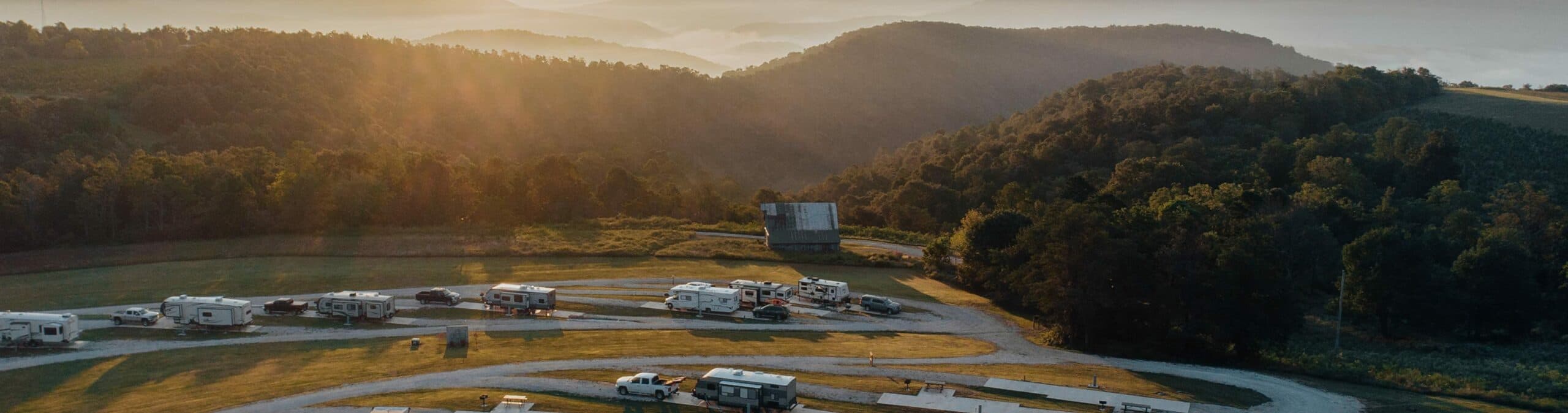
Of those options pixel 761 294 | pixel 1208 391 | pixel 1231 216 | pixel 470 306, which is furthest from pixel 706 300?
pixel 1231 216

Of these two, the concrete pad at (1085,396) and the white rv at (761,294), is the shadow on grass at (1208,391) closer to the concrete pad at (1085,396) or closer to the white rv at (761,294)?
the concrete pad at (1085,396)

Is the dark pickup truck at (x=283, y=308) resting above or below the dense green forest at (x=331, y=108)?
below

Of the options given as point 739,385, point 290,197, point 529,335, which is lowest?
point 529,335

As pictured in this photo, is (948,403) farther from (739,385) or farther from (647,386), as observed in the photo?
(647,386)

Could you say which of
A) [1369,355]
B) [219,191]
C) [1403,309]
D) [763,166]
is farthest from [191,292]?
[763,166]

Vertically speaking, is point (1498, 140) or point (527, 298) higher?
point (1498, 140)

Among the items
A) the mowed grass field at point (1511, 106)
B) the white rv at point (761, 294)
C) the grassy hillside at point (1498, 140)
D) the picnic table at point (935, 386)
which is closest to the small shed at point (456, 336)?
the white rv at point (761, 294)

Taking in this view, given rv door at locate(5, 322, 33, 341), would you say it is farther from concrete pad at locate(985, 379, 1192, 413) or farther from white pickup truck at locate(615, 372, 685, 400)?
concrete pad at locate(985, 379, 1192, 413)
